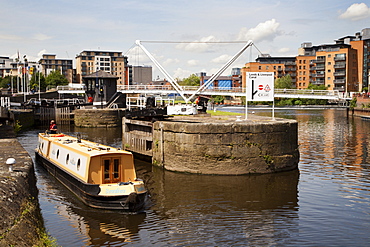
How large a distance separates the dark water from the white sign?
582 cm

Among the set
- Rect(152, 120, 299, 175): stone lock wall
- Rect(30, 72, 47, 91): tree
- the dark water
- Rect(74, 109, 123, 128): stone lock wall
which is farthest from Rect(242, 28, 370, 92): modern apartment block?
the dark water

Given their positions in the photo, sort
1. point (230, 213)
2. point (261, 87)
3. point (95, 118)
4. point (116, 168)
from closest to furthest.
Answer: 1. point (230, 213)
2. point (116, 168)
3. point (261, 87)
4. point (95, 118)

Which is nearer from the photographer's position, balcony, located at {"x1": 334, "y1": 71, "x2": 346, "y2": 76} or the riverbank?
the riverbank

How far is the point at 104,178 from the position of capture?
20.0 metres

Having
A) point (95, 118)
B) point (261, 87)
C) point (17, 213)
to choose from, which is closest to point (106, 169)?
point (17, 213)

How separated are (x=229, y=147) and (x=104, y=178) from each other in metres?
8.75

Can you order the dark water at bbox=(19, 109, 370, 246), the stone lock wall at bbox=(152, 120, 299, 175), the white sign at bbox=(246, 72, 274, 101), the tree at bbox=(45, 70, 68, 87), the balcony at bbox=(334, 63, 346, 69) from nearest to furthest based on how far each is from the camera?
the dark water at bbox=(19, 109, 370, 246) → the stone lock wall at bbox=(152, 120, 299, 175) → the white sign at bbox=(246, 72, 274, 101) → the balcony at bbox=(334, 63, 346, 69) → the tree at bbox=(45, 70, 68, 87)

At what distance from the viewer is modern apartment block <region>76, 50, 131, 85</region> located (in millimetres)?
189125

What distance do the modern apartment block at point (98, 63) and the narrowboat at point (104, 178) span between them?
6546 inches

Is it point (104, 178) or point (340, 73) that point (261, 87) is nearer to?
point (104, 178)

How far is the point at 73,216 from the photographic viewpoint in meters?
18.7

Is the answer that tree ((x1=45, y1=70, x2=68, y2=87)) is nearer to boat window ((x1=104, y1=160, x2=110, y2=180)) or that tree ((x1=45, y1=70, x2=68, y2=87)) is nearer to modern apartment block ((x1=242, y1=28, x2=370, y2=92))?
modern apartment block ((x1=242, y1=28, x2=370, y2=92))

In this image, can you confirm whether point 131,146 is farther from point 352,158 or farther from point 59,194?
point 352,158

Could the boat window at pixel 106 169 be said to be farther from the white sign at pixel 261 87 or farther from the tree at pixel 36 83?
the tree at pixel 36 83
